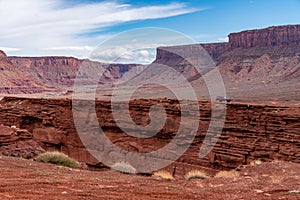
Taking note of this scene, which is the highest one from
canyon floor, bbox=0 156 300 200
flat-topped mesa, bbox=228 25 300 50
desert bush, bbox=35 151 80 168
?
flat-topped mesa, bbox=228 25 300 50

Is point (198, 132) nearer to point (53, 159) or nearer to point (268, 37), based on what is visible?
point (53, 159)

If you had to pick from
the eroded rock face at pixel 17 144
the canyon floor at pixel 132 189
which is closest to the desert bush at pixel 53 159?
the eroded rock face at pixel 17 144

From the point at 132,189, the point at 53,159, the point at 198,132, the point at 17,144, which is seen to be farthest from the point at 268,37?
the point at 132,189

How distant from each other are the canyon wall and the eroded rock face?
16.6 feet

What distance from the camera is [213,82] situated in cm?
10544

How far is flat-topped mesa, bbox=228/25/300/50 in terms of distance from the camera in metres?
110

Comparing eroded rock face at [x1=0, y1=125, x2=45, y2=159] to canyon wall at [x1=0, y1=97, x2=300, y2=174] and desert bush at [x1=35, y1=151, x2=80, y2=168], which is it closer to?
desert bush at [x1=35, y1=151, x2=80, y2=168]

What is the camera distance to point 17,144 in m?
16.1

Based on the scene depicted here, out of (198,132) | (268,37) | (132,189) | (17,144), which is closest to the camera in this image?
(132,189)

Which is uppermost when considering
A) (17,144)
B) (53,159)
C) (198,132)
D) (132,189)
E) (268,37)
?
(268,37)

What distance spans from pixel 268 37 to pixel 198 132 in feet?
347

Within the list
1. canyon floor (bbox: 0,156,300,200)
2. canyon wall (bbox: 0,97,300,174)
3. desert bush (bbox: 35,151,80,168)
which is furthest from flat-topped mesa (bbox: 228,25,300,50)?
canyon floor (bbox: 0,156,300,200)

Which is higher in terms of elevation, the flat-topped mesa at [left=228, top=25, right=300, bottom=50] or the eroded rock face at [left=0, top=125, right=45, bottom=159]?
the flat-topped mesa at [left=228, top=25, right=300, bottom=50]

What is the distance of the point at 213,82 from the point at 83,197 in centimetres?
10079
